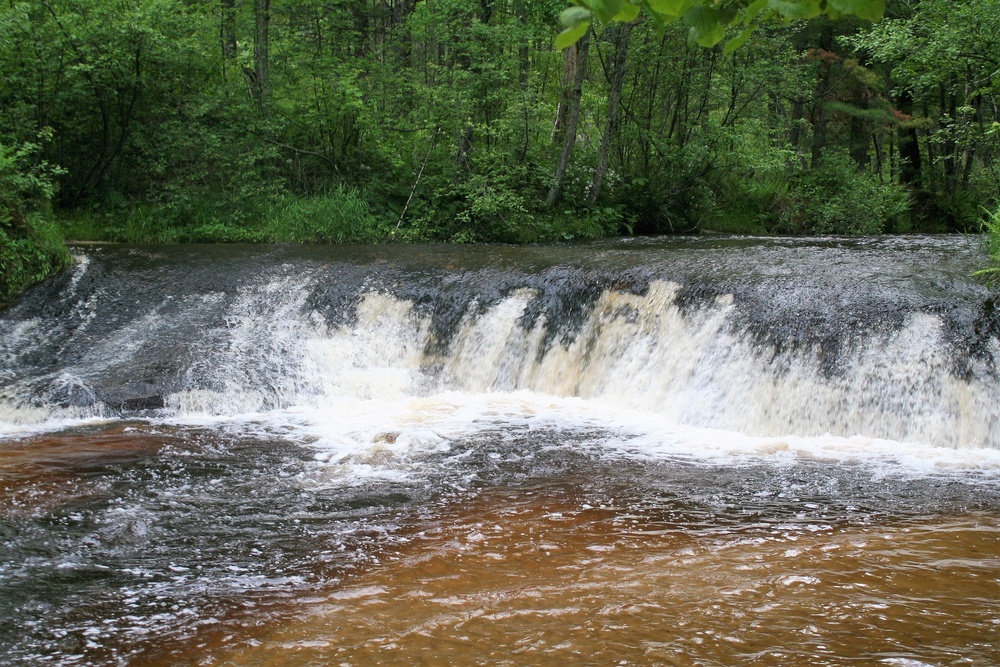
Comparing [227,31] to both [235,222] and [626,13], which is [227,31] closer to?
[235,222]

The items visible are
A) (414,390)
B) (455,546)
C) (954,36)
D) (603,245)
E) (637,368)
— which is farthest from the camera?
(603,245)

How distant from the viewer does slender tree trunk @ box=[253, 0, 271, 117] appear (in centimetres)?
1536

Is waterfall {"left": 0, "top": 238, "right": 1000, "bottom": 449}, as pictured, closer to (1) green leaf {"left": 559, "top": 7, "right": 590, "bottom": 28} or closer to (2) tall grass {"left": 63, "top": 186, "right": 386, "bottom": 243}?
(2) tall grass {"left": 63, "top": 186, "right": 386, "bottom": 243}

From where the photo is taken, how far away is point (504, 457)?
6.68 meters

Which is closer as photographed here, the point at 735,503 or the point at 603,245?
the point at 735,503

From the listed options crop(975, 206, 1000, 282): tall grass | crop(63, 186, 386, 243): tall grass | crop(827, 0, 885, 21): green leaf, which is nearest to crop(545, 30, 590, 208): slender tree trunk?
crop(63, 186, 386, 243): tall grass

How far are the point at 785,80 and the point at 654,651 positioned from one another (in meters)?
15.1

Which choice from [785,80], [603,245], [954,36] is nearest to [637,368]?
[603,245]

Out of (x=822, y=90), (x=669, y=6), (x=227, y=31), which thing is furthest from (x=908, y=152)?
(x=669, y=6)

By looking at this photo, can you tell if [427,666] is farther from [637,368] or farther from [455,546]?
[637,368]

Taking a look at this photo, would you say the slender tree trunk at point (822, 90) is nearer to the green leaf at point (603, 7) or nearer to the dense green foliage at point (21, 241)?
the dense green foliage at point (21, 241)

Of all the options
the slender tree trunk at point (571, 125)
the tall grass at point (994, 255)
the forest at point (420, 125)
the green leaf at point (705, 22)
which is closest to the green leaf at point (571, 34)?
the green leaf at point (705, 22)

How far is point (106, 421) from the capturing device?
7.97m

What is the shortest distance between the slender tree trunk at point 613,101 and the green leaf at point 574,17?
13.4 metres
